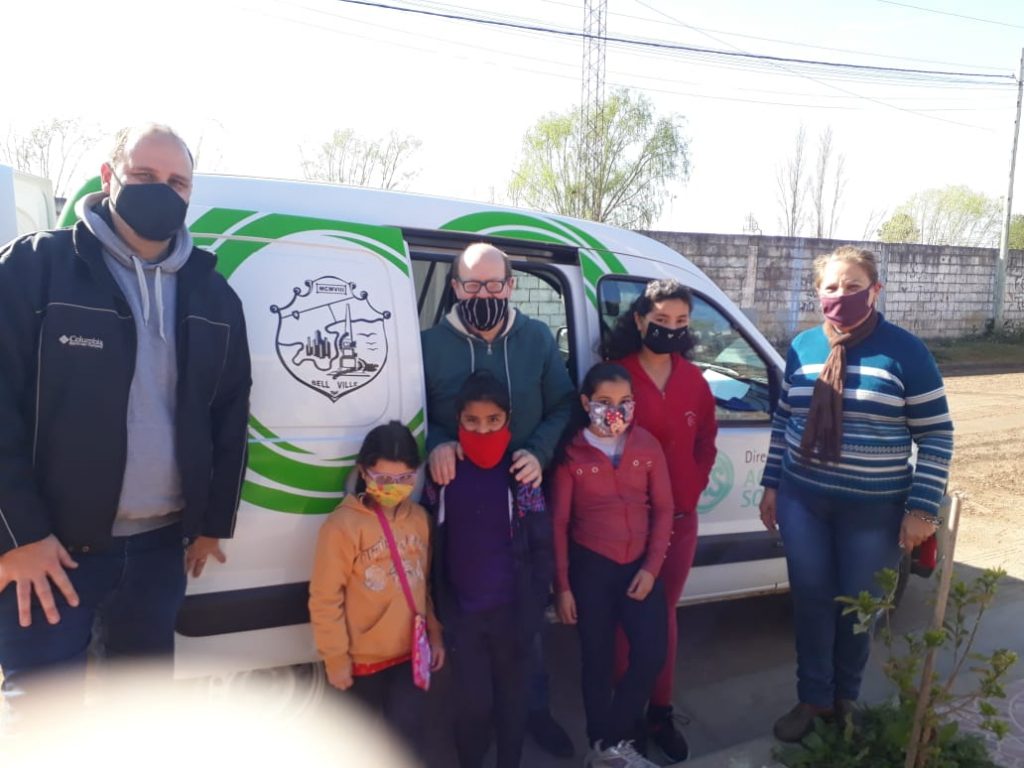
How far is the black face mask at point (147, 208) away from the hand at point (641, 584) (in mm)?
1839

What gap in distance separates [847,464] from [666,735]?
1.23 m

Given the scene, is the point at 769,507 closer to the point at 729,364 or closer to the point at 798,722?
the point at 798,722

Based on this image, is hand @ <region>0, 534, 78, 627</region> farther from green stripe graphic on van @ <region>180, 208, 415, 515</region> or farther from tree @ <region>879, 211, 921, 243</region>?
tree @ <region>879, 211, 921, 243</region>

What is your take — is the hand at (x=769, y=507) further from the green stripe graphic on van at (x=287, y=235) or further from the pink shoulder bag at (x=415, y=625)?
the green stripe graphic on van at (x=287, y=235)

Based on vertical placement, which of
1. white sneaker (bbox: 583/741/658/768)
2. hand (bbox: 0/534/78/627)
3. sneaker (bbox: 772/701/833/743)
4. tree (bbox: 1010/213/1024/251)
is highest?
tree (bbox: 1010/213/1024/251)

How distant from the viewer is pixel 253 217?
2.59m

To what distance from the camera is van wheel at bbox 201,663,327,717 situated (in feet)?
9.14

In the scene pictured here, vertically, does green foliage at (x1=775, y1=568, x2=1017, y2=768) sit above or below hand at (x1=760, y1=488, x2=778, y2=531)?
below

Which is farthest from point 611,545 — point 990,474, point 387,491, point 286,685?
point 990,474

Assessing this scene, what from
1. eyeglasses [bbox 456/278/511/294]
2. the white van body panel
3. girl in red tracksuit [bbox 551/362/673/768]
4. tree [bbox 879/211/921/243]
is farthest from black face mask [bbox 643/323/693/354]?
tree [bbox 879/211/921/243]

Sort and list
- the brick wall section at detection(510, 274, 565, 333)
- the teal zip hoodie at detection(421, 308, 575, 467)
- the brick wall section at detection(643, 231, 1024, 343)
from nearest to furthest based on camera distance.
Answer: the teal zip hoodie at detection(421, 308, 575, 467) → the brick wall section at detection(510, 274, 565, 333) → the brick wall section at detection(643, 231, 1024, 343)

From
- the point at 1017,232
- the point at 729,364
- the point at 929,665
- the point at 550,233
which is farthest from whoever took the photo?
the point at 1017,232

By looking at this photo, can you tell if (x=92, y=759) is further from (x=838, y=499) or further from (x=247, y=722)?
(x=838, y=499)

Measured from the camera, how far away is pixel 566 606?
8.91 feet
